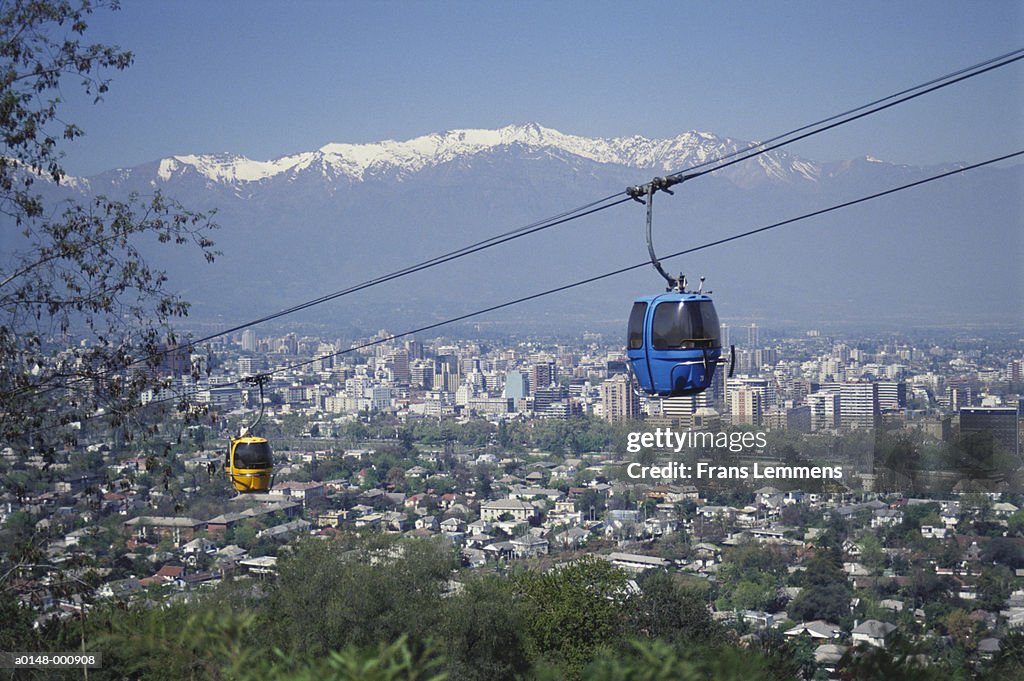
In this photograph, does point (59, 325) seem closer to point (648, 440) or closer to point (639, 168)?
point (648, 440)

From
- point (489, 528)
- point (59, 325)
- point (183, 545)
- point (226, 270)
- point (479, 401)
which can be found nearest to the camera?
point (59, 325)

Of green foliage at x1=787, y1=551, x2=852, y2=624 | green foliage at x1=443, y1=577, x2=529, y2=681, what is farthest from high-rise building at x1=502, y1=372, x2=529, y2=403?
green foliage at x1=443, y1=577, x2=529, y2=681

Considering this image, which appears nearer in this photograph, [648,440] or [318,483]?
[318,483]

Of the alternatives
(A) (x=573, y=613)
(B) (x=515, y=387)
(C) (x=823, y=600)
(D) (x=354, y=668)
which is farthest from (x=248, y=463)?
(B) (x=515, y=387)

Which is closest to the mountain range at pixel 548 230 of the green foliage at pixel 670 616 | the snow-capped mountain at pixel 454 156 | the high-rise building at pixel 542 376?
the snow-capped mountain at pixel 454 156

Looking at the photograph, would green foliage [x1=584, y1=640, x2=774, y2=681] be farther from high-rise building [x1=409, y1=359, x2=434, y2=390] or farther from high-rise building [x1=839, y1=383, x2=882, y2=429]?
high-rise building [x1=409, y1=359, x2=434, y2=390]

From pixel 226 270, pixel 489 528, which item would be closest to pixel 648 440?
pixel 489 528
